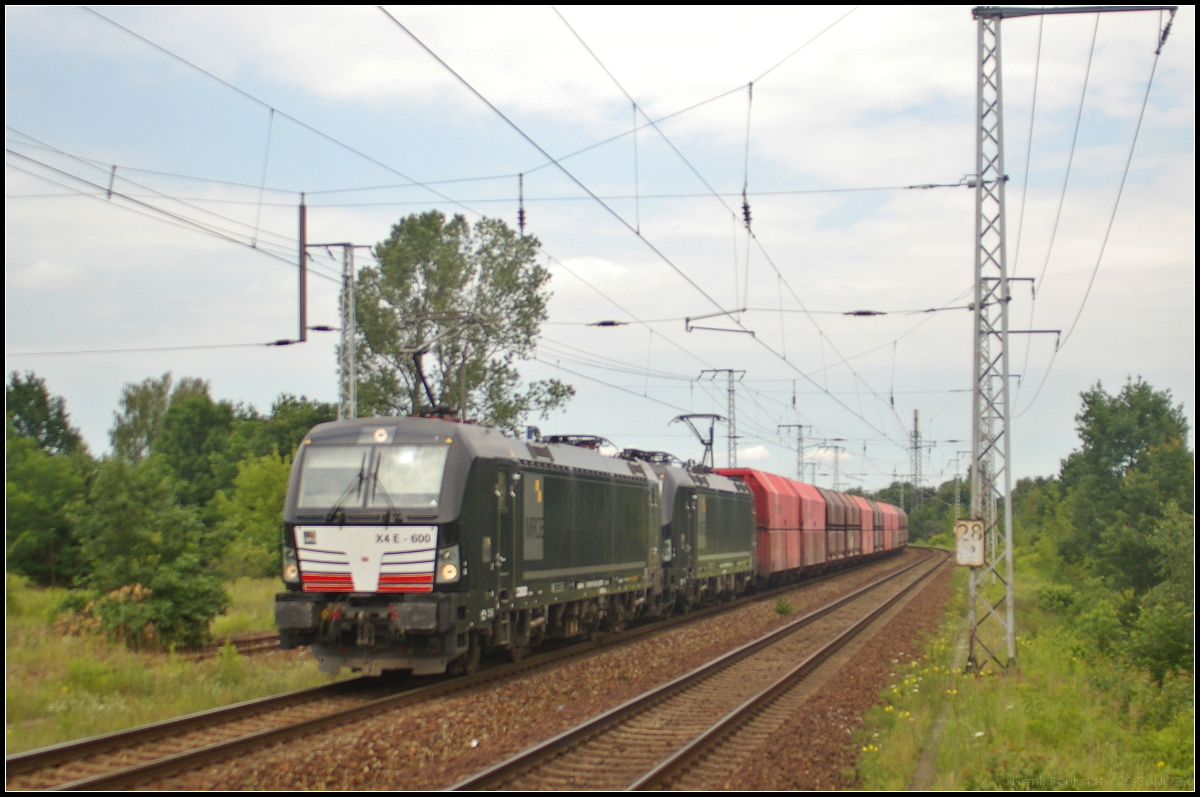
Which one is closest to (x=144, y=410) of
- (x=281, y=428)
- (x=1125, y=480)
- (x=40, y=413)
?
(x=40, y=413)

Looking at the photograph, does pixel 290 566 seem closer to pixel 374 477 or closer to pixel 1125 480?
pixel 374 477

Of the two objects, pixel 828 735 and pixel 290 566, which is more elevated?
pixel 290 566

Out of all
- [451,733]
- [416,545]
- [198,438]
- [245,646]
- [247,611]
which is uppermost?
[198,438]

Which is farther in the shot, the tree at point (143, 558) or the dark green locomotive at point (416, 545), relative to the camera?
the tree at point (143, 558)

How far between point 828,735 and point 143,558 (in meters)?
10.7

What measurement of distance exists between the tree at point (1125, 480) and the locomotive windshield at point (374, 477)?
22.3 metres

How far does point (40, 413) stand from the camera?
230 feet

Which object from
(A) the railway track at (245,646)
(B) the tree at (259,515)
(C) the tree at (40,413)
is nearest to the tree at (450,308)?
(B) the tree at (259,515)

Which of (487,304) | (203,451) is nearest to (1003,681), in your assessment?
(487,304)

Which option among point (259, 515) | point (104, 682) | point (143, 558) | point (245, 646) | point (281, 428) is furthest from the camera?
point (281, 428)

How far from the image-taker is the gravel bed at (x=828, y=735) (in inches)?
361

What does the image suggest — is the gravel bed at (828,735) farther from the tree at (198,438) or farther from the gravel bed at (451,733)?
the tree at (198,438)

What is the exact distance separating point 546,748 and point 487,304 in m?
31.5

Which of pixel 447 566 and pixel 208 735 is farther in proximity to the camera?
pixel 447 566
